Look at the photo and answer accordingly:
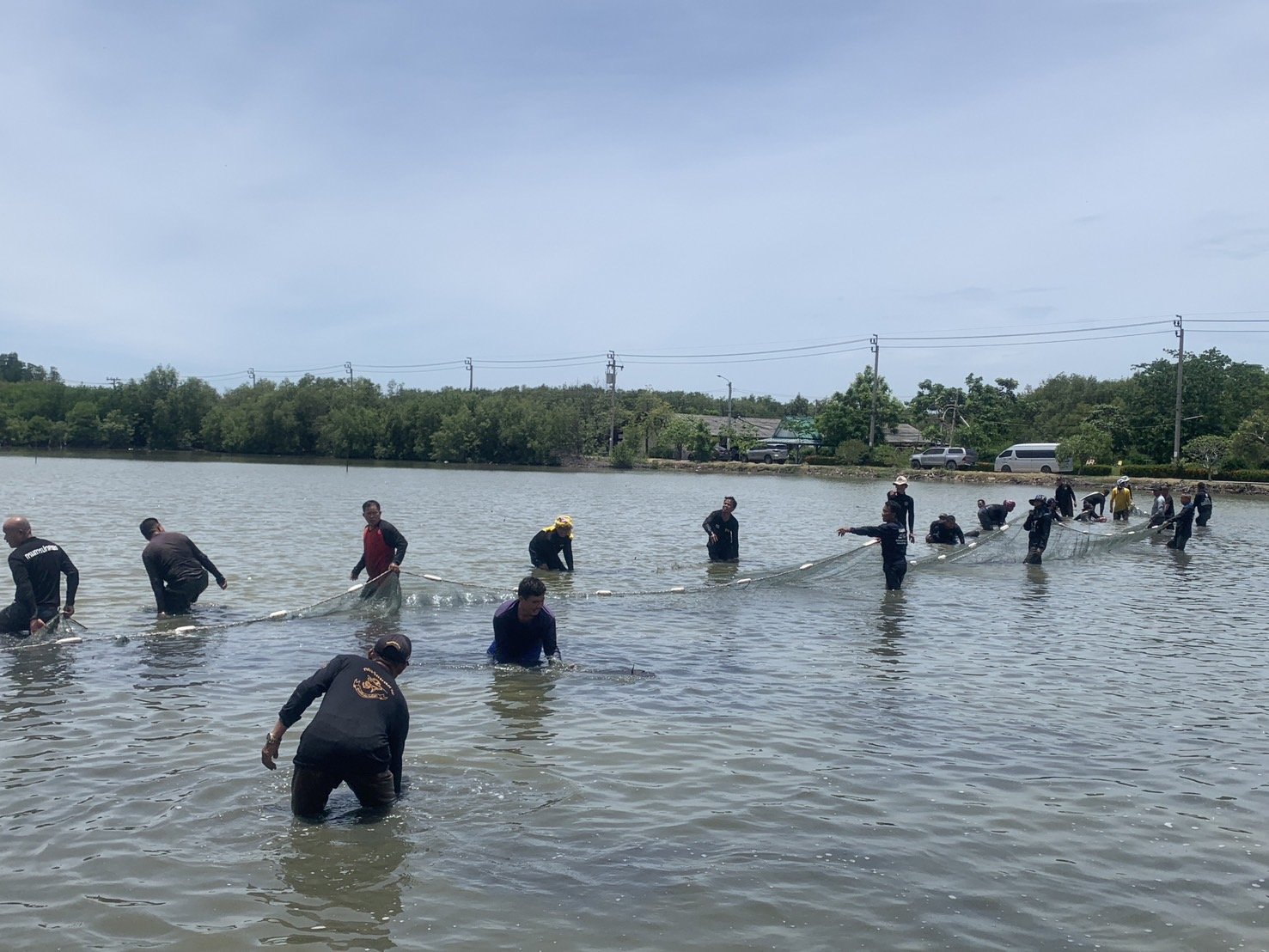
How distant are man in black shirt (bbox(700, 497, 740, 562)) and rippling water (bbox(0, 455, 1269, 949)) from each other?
10.1 feet

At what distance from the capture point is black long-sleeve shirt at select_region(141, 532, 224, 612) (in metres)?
12.6

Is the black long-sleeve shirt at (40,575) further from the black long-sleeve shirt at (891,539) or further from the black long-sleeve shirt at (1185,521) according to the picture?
the black long-sleeve shirt at (1185,521)

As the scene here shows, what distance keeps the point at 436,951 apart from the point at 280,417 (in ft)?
341

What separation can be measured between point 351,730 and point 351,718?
69 millimetres

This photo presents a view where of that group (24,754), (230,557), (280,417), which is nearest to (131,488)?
(230,557)

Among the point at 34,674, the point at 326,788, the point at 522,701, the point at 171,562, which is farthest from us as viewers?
the point at 171,562

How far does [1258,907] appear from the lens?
18.9 ft

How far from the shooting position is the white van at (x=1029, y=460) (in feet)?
217

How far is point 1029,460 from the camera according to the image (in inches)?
2648

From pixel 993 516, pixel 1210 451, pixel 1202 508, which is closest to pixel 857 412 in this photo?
pixel 1210 451

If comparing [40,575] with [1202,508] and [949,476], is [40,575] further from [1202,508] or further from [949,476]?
[949,476]

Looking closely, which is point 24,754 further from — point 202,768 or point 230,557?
point 230,557

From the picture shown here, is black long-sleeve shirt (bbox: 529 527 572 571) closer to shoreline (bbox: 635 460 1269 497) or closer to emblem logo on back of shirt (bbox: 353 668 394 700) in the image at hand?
emblem logo on back of shirt (bbox: 353 668 394 700)

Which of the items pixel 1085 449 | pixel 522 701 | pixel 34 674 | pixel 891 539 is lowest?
pixel 522 701
